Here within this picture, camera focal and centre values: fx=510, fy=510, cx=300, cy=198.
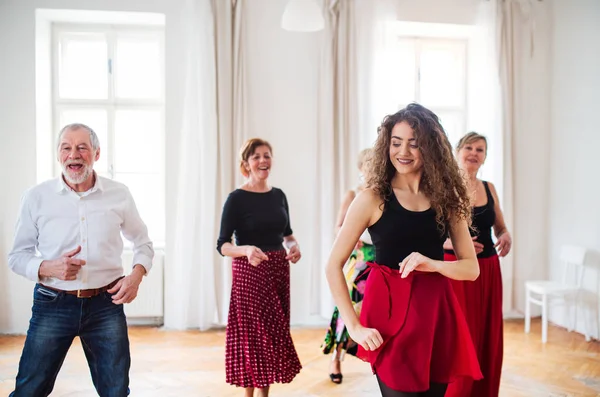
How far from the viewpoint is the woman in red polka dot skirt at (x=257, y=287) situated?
2875 mm

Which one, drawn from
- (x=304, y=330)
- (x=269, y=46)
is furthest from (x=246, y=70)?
(x=304, y=330)

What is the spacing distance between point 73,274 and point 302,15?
263cm

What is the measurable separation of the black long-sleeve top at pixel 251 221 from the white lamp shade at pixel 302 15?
1562 mm

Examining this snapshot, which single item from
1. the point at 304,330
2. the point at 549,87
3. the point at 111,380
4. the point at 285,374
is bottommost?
the point at 304,330

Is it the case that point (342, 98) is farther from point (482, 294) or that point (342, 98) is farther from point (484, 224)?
point (482, 294)

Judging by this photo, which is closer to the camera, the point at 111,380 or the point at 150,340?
the point at 111,380

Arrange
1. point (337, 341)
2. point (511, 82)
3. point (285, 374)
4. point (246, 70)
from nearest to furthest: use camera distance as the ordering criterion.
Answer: point (285, 374) < point (337, 341) < point (246, 70) < point (511, 82)

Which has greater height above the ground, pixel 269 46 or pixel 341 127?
pixel 269 46

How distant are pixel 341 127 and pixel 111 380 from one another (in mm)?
3268

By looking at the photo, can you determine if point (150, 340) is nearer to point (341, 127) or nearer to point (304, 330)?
point (304, 330)

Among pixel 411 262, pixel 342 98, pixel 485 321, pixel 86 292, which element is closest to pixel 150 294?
pixel 342 98

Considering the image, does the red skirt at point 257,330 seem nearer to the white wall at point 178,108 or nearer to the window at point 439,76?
the white wall at point 178,108

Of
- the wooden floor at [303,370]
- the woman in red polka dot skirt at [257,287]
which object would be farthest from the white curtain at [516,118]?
the woman in red polka dot skirt at [257,287]

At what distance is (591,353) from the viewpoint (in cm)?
423
